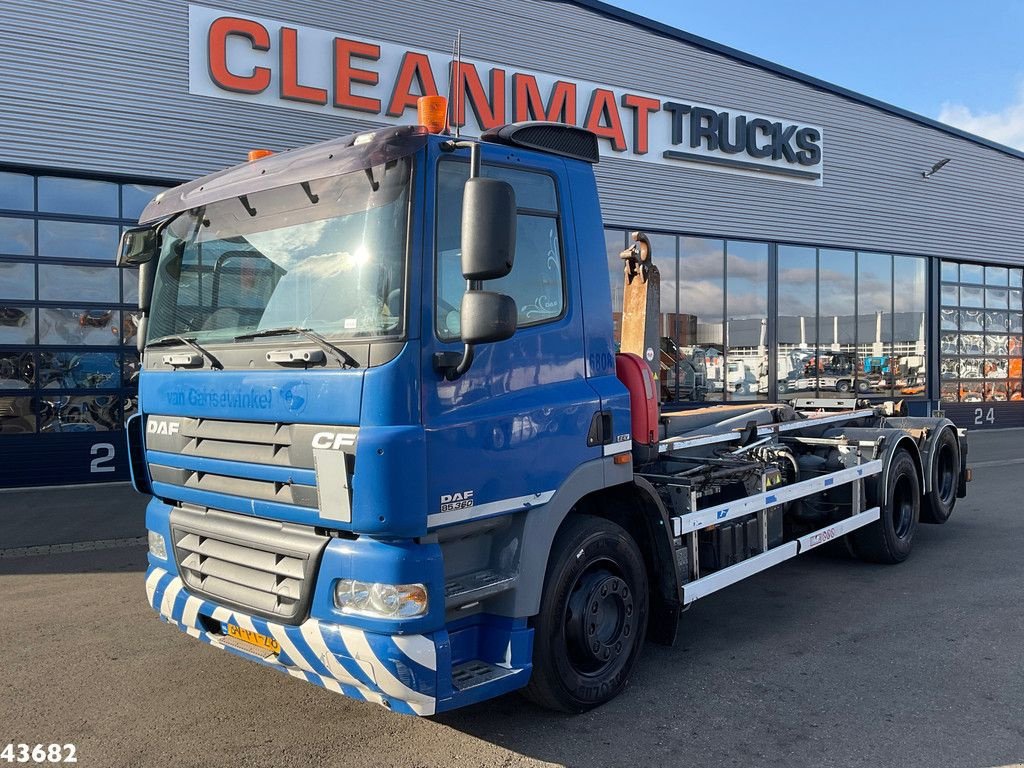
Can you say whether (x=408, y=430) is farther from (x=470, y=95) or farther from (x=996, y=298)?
(x=996, y=298)

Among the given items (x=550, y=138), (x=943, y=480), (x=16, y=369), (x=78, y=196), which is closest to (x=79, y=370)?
(x=16, y=369)

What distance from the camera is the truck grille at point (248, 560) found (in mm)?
3445

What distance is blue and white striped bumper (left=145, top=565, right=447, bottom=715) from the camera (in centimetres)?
323

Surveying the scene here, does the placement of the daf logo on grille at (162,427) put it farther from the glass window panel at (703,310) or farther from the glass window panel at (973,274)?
the glass window panel at (973,274)

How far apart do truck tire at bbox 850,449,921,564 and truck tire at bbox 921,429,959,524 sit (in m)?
0.35

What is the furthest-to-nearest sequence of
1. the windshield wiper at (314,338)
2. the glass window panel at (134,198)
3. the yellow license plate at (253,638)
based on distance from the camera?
1. the glass window panel at (134,198)
2. the yellow license plate at (253,638)
3. the windshield wiper at (314,338)

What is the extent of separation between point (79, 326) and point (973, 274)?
2140 cm

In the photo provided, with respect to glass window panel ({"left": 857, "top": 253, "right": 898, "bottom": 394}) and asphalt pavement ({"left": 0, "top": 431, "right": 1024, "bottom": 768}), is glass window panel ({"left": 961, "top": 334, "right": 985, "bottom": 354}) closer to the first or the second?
glass window panel ({"left": 857, "top": 253, "right": 898, "bottom": 394})

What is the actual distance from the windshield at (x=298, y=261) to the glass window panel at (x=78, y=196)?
27.8ft

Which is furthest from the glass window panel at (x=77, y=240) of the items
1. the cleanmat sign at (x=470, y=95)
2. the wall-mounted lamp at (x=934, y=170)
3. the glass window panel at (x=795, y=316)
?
the wall-mounted lamp at (x=934, y=170)

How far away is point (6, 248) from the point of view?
36.6 ft

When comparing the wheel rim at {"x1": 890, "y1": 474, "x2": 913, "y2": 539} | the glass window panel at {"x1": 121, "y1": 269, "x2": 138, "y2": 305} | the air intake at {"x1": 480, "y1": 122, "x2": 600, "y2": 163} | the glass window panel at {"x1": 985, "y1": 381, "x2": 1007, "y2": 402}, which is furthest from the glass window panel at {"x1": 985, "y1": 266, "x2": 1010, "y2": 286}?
the air intake at {"x1": 480, "y1": 122, "x2": 600, "y2": 163}

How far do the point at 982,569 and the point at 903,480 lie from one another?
101 cm

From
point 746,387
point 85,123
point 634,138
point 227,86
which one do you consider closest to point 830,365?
point 746,387
